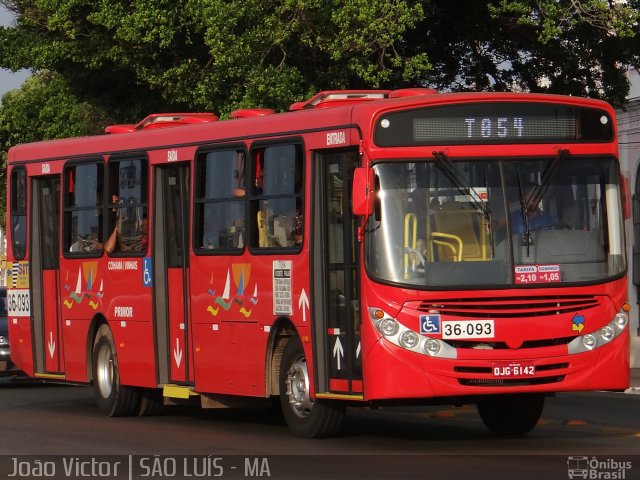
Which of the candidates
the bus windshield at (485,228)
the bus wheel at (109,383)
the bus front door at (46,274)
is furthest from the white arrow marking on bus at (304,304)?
the bus front door at (46,274)

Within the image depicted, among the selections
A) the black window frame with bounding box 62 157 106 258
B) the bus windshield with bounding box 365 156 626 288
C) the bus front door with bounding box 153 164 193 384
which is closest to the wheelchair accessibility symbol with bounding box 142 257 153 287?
the bus front door with bounding box 153 164 193 384

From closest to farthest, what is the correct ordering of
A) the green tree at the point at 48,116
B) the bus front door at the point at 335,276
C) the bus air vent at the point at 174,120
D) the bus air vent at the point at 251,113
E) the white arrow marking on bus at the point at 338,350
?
the bus front door at the point at 335,276, the white arrow marking on bus at the point at 338,350, the bus air vent at the point at 251,113, the bus air vent at the point at 174,120, the green tree at the point at 48,116

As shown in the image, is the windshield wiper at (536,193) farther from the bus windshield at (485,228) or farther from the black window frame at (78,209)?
the black window frame at (78,209)

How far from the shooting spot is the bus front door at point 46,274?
66.5 feet

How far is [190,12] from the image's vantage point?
26219 millimetres

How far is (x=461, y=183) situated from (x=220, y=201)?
3.34 metres

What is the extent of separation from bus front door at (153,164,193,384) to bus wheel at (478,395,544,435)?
10.6 ft

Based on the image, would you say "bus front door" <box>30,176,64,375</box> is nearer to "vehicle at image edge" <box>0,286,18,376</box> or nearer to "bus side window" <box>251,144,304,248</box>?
"vehicle at image edge" <box>0,286,18,376</box>

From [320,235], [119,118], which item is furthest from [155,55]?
[320,235]

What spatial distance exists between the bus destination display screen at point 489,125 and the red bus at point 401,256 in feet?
0.04

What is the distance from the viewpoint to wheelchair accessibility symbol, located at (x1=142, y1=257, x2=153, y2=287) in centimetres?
1805

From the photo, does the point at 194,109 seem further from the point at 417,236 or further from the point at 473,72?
the point at 417,236

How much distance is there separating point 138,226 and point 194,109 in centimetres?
1007

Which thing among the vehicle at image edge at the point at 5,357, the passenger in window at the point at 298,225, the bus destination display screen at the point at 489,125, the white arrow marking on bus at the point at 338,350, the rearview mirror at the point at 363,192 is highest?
the bus destination display screen at the point at 489,125
